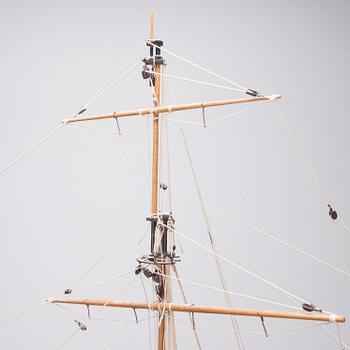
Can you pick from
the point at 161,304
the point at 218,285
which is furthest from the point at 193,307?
the point at 218,285

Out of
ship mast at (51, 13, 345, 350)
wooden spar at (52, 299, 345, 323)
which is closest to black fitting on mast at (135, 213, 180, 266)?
ship mast at (51, 13, 345, 350)

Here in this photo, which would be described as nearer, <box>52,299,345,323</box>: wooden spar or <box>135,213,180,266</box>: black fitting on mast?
<box>52,299,345,323</box>: wooden spar

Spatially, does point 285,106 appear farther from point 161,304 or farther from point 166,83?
point 161,304

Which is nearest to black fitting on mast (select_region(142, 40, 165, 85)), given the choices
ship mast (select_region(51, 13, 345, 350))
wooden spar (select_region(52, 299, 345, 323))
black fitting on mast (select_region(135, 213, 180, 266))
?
ship mast (select_region(51, 13, 345, 350))

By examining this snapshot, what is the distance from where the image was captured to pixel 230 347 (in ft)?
22.7

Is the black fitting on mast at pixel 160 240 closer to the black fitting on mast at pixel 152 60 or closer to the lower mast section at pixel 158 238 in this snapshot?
the lower mast section at pixel 158 238

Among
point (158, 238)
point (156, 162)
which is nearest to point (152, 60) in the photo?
point (156, 162)

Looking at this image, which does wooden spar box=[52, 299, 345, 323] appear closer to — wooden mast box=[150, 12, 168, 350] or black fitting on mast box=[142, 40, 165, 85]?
wooden mast box=[150, 12, 168, 350]

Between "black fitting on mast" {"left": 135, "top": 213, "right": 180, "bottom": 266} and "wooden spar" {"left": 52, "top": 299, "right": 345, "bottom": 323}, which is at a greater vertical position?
"black fitting on mast" {"left": 135, "top": 213, "right": 180, "bottom": 266}

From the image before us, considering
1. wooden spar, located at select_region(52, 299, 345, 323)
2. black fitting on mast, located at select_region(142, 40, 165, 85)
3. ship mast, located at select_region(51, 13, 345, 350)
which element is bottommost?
wooden spar, located at select_region(52, 299, 345, 323)

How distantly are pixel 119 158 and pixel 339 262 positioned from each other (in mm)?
2378

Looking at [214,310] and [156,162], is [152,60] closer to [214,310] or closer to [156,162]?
[156,162]

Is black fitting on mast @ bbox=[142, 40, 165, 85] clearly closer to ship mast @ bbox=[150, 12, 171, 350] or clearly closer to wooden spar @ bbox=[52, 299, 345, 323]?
ship mast @ bbox=[150, 12, 171, 350]

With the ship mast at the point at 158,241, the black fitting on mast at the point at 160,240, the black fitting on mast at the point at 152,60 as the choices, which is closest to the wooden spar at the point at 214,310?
the ship mast at the point at 158,241
